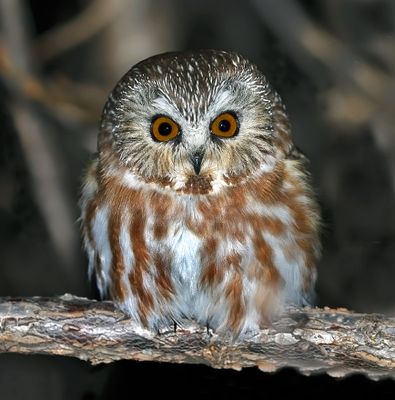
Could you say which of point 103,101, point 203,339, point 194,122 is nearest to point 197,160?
point 194,122

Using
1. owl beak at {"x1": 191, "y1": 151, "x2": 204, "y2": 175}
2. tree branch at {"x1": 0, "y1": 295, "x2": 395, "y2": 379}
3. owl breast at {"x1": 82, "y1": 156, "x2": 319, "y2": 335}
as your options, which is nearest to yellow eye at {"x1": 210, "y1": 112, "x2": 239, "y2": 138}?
owl beak at {"x1": 191, "y1": 151, "x2": 204, "y2": 175}

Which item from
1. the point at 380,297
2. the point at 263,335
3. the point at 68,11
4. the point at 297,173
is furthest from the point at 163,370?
the point at 68,11

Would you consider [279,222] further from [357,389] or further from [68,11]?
[68,11]

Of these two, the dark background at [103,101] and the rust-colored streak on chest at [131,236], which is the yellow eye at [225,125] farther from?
the dark background at [103,101]

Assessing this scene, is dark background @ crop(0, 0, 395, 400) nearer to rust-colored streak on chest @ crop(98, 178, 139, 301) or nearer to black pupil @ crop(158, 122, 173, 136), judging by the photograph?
rust-colored streak on chest @ crop(98, 178, 139, 301)

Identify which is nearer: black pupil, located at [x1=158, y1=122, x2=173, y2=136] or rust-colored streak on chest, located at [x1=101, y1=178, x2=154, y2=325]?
black pupil, located at [x1=158, y1=122, x2=173, y2=136]

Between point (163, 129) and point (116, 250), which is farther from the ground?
point (163, 129)

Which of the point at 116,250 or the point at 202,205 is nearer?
the point at 202,205

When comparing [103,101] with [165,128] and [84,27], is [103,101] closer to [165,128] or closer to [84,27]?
[84,27]
